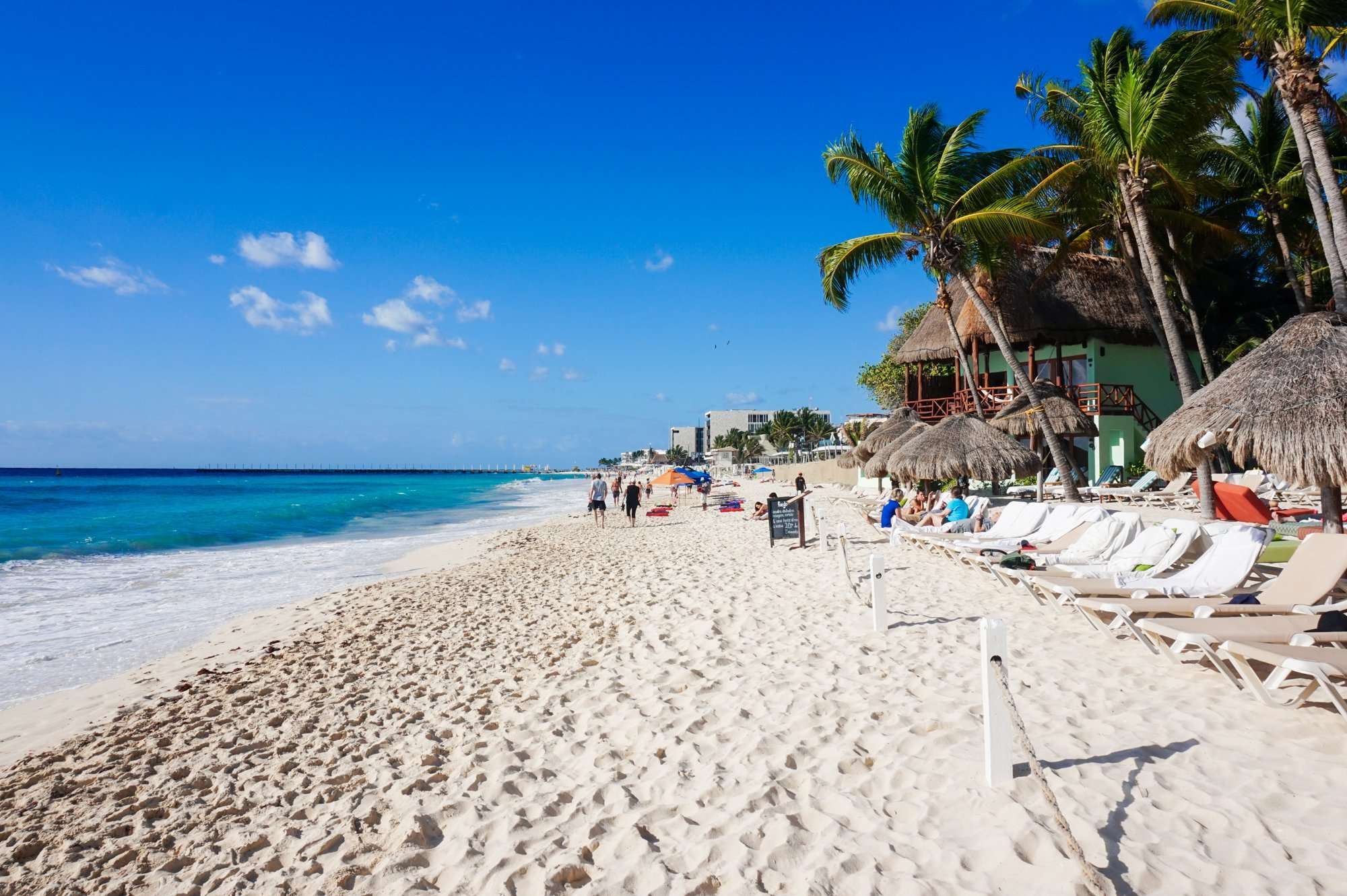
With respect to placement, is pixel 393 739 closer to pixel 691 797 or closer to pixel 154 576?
pixel 691 797

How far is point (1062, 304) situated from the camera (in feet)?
67.4

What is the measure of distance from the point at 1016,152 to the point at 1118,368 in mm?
10520

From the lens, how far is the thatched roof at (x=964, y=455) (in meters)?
12.6

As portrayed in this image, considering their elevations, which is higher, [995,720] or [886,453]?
[886,453]

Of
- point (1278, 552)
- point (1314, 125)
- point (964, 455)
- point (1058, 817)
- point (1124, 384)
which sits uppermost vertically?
point (1314, 125)

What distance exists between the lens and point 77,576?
43.7 feet

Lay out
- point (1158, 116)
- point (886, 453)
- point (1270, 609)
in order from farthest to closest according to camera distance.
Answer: point (886, 453)
point (1158, 116)
point (1270, 609)

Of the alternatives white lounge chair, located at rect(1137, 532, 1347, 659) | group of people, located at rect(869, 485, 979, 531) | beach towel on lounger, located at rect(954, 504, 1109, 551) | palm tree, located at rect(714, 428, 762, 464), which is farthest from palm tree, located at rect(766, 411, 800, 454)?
white lounge chair, located at rect(1137, 532, 1347, 659)

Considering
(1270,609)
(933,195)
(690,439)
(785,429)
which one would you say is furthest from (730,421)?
(1270,609)

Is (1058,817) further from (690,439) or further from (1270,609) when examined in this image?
(690,439)

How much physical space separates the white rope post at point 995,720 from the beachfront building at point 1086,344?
1767cm

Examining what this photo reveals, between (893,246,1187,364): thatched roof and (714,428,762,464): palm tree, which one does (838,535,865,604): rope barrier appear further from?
(714,428,762,464): palm tree

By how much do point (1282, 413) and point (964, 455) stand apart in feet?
21.2

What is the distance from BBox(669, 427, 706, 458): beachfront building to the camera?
145m
